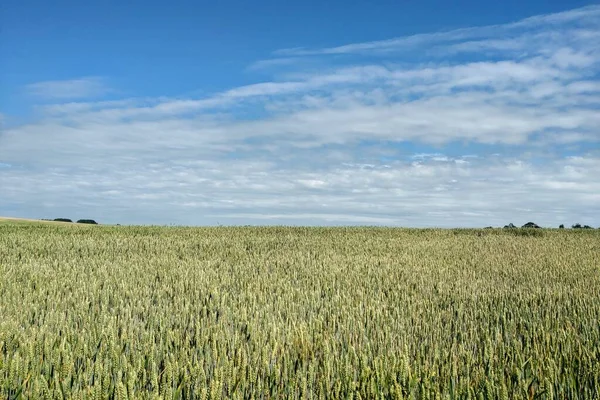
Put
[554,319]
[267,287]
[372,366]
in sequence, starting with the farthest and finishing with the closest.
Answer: [267,287]
[554,319]
[372,366]

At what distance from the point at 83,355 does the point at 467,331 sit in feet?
11.2

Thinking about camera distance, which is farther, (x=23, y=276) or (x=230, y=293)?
(x=23, y=276)

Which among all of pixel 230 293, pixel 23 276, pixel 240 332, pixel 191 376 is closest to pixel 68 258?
pixel 23 276

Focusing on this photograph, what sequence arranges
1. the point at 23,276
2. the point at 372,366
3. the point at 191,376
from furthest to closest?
the point at 23,276 < the point at 372,366 < the point at 191,376

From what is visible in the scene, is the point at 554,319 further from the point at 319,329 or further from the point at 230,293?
the point at 230,293

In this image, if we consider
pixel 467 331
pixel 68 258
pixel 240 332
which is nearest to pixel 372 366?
pixel 240 332

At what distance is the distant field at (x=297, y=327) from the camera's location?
10.6ft

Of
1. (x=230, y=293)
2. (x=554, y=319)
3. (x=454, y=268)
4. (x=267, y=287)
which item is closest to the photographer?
(x=554, y=319)

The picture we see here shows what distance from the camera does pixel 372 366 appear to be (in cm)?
368

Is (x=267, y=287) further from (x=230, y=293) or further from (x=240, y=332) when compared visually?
(x=240, y=332)

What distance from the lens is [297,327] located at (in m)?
4.77

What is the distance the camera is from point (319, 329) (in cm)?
461

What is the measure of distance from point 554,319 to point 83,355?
4.52m

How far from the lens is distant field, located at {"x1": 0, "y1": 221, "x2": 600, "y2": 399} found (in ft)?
10.6
